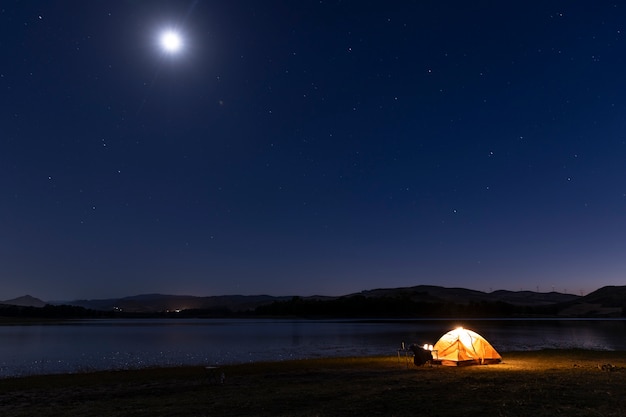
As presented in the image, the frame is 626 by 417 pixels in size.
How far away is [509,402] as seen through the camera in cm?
1410

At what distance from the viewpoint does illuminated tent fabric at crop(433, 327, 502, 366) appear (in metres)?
25.2

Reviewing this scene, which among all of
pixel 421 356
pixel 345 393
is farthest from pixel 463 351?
pixel 345 393

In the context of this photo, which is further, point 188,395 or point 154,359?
point 154,359

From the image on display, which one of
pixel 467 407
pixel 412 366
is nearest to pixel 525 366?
pixel 412 366

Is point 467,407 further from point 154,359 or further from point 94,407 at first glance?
point 154,359

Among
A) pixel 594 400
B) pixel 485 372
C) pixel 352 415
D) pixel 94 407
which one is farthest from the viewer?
pixel 485 372

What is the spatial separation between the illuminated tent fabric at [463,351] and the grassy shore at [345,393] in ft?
3.24

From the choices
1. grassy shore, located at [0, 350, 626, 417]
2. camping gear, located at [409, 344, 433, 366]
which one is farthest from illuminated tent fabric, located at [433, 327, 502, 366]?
grassy shore, located at [0, 350, 626, 417]

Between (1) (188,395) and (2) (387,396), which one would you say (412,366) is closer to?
(2) (387,396)

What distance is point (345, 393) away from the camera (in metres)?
16.6

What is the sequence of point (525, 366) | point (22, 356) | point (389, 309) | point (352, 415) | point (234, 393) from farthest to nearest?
1. point (389, 309)
2. point (22, 356)
3. point (525, 366)
4. point (234, 393)
5. point (352, 415)

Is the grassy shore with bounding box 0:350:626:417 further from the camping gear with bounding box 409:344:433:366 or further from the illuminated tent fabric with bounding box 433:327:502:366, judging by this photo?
the illuminated tent fabric with bounding box 433:327:502:366

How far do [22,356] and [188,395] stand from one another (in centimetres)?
3697

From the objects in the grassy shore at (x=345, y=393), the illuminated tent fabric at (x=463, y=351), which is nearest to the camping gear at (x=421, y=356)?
the grassy shore at (x=345, y=393)
